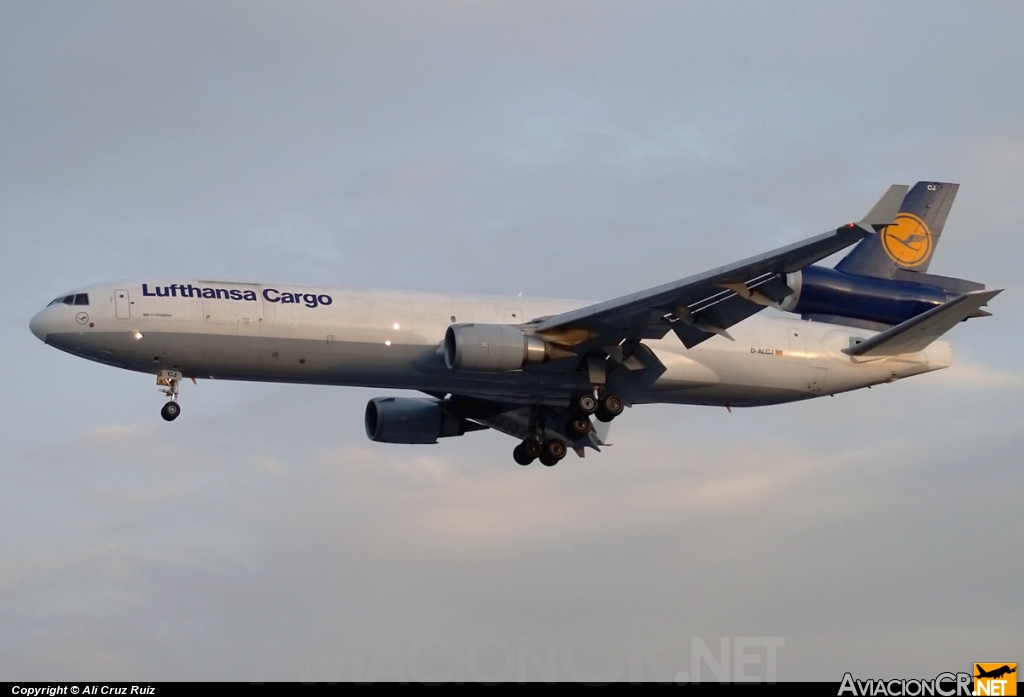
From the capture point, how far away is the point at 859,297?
48.9m

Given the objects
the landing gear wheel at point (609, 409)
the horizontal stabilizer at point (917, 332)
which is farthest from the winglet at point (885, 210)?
the landing gear wheel at point (609, 409)

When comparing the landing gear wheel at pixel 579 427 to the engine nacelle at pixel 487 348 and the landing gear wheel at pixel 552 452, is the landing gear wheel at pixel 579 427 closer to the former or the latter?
the landing gear wheel at pixel 552 452

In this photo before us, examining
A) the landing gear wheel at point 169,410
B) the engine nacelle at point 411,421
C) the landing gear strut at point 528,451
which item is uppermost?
the engine nacelle at point 411,421

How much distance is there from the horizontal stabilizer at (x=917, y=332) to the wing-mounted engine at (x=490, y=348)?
458 inches

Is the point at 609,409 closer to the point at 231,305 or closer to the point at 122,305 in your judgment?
the point at 231,305

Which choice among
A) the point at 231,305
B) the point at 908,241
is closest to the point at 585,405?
the point at 231,305

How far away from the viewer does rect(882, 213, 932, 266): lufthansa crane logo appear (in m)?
51.1

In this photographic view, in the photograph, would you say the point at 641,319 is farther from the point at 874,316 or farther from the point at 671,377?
the point at 874,316

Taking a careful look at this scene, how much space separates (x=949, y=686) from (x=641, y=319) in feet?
52.4

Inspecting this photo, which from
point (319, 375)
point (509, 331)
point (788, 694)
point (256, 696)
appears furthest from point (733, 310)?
point (256, 696)

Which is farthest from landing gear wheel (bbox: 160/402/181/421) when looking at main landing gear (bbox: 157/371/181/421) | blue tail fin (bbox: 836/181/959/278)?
blue tail fin (bbox: 836/181/959/278)

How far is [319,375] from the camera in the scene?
44.3 m

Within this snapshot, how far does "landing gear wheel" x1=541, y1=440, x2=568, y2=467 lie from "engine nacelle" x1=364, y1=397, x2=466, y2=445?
137 inches

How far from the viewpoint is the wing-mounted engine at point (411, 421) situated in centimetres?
5112
